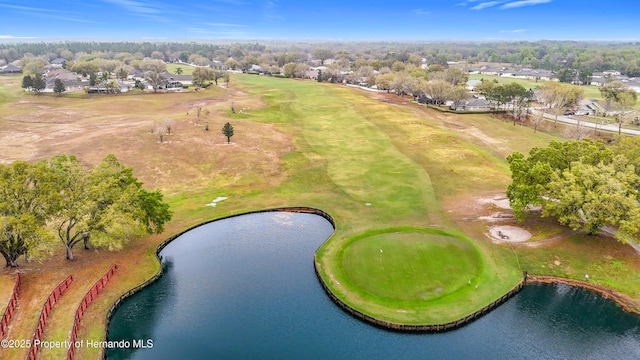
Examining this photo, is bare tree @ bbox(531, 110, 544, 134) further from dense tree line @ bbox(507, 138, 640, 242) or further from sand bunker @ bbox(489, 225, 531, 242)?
sand bunker @ bbox(489, 225, 531, 242)

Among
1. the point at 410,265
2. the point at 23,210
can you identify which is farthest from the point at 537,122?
the point at 23,210

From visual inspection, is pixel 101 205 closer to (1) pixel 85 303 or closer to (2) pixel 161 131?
(1) pixel 85 303

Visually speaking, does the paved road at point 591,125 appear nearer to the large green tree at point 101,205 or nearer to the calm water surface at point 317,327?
the calm water surface at point 317,327

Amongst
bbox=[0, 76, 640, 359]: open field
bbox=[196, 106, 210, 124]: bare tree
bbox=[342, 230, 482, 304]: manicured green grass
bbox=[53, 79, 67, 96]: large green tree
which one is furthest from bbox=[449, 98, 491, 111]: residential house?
bbox=[53, 79, 67, 96]: large green tree

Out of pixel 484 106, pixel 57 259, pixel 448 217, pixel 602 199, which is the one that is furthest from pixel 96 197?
pixel 484 106

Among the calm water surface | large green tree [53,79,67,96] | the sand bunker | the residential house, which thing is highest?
large green tree [53,79,67,96]

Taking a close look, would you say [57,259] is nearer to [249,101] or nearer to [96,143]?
[96,143]

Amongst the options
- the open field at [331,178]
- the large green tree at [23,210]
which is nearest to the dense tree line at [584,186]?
the open field at [331,178]

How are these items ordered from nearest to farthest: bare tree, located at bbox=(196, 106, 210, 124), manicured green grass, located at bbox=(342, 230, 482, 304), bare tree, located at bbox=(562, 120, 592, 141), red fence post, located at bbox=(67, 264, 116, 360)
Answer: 1. red fence post, located at bbox=(67, 264, 116, 360)
2. manicured green grass, located at bbox=(342, 230, 482, 304)
3. bare tree, located at bbox=(562, 120, 592, 141)
4. bare tree, located at bbox=(196, 106, 210, 124)
